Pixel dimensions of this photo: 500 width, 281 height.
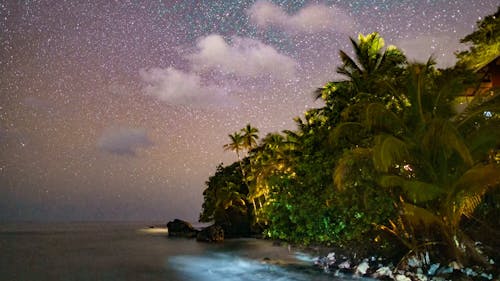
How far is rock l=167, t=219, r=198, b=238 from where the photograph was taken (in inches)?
2029

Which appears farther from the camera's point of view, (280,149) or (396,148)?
(280,149)

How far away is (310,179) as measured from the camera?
1510 cm

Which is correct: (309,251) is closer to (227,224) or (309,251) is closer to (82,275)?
(82,275)

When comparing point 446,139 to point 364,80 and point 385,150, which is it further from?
point 364,80

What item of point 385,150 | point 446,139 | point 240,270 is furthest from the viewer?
point 240,270

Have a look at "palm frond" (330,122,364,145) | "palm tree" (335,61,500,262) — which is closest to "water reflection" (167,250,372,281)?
"palm tree" (335,61,500,262)

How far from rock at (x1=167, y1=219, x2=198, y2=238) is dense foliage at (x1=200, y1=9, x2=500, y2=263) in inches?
1435

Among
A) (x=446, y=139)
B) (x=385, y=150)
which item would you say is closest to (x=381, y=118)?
(x=385, y=150)

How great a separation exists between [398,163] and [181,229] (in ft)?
146

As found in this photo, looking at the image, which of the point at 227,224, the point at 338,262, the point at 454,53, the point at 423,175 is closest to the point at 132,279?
the point at 338,262

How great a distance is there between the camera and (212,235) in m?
42.0

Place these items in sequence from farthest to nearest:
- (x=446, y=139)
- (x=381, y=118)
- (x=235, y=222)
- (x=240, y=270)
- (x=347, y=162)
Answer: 1. (x=235, y=222)
2. (x=240, y=270)
3. (x=381, y=118)
4. (x=347, y=162)
5. (x=446, y=139)

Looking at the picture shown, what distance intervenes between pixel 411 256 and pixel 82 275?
49.9 ft

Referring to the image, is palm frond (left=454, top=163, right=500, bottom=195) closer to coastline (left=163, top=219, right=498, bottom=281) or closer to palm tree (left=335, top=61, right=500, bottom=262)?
palm tree (left=335, top=61, right=500, bottom=262)
